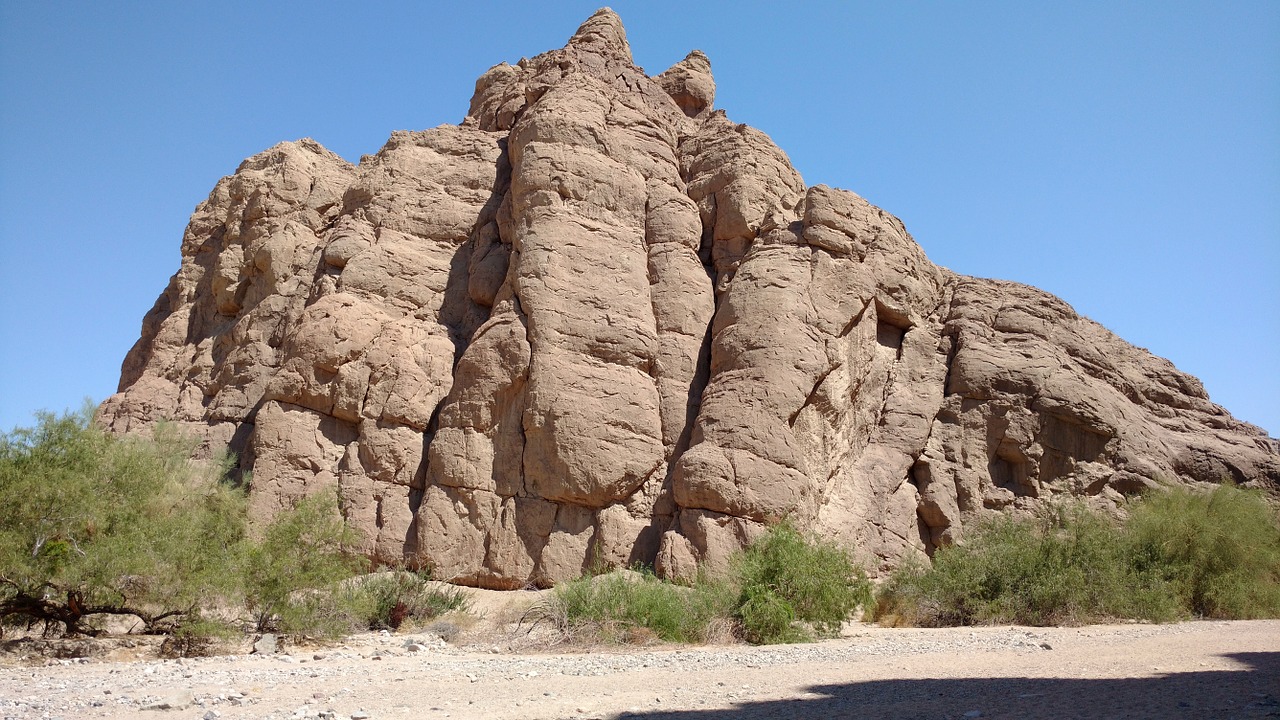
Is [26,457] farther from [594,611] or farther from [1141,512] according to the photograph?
[1141,512]

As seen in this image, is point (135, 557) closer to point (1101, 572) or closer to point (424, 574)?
point (424, 574)

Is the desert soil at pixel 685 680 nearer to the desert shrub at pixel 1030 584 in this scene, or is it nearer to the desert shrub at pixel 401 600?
the desert shrub at pixel 401 600

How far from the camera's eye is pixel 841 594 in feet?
50.8

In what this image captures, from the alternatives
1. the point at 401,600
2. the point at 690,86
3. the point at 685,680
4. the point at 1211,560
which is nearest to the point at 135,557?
the point at 401,600

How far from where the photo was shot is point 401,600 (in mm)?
16516

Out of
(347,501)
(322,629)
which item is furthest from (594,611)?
(347,501)

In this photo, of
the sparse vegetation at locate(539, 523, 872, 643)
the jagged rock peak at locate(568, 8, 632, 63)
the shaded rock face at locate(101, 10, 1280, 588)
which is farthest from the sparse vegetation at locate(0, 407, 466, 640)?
the jagged rock peak at locate(568, 8, 632, 63)

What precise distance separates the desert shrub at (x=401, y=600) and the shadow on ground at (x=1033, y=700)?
961 cm

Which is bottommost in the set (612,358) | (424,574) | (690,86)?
(424,574)

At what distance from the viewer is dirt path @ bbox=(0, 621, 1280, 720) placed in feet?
25.6

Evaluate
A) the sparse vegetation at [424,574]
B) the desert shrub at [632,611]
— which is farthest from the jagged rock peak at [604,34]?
the desert shrub at [632,611]

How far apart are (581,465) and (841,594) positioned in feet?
20.5

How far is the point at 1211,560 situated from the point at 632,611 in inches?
535

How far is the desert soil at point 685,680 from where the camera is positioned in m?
7.82
